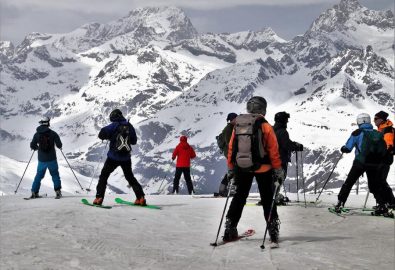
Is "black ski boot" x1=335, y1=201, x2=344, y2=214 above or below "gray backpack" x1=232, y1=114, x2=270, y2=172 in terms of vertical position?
below

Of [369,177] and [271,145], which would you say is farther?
[369,177]

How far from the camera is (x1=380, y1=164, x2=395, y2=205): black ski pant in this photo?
13.8 meters

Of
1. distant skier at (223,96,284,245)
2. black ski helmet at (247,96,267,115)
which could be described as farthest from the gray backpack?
black ski helmet at (247,96,267,115)

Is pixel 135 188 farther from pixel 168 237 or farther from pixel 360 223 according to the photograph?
pixel 360 223

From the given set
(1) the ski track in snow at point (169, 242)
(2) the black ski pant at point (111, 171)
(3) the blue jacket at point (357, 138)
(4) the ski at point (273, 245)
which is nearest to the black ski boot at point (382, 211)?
(1) the ski track in snow at point (169, 242)

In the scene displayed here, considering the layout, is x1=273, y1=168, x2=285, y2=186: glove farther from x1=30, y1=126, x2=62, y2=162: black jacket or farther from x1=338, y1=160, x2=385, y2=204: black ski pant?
x1=30, y1=126, x2=62, y2=162: black jacket

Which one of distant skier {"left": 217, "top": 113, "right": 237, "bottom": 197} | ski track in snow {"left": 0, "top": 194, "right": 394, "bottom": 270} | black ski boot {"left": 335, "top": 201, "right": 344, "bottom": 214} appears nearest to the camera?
ski track in snow {"left": 0, "top": 194, "right": 394, "bottom": 270}

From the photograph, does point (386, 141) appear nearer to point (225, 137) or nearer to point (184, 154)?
point (225, 137)

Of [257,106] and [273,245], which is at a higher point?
[257,106]

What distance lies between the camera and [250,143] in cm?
895

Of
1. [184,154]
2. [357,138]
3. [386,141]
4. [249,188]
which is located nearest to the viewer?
[249,188]

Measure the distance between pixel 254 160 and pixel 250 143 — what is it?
0.29 m

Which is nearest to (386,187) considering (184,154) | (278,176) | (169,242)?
(278,176)

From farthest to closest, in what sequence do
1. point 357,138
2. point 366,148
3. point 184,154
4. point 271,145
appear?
1. point 184,154
2. point 357,138
3. point 366,148
4. point 271,145
